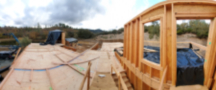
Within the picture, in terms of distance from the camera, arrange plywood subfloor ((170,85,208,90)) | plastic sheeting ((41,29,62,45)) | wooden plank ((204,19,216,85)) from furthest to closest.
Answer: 1. plastic sheeting ((41,29,62,45))
2. plywood subfloor ((170,85,208,90))
3. wooden plank ((204,19,216,85))

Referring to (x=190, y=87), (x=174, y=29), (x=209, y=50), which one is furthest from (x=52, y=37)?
(x=209, y=50)

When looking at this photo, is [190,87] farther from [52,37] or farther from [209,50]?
[52,37]

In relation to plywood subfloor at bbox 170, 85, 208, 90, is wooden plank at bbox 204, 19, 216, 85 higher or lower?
higher

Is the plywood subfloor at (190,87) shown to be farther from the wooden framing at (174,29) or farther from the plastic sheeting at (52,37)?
the plastic sheeting at (52,37)

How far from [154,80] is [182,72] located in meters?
0.90

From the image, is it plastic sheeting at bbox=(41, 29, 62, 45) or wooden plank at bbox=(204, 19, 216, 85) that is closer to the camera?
wooden plank at bbox=(204, 19, 216, 85)

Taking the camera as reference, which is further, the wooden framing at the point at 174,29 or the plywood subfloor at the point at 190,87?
the plywood subfloor at the point at 190,87

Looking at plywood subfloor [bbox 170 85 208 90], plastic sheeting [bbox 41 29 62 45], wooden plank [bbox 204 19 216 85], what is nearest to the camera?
wooden plank [bbox 204 19 216 85]

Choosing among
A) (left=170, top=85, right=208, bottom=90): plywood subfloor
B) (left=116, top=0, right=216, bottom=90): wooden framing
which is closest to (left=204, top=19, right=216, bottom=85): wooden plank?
(left=116, top=0, right=216, bottom=90): wooden framing

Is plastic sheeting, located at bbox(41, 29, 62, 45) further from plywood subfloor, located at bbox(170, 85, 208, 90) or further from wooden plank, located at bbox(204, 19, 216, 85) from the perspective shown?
wooden plank, located at bbox(204, 19, 216, 85)

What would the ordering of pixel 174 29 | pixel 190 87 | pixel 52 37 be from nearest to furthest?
1. pixel 174 29
2. pixel 190 87
3. pixel 52 37

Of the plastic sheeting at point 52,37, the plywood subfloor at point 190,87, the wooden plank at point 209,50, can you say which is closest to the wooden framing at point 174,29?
the wooden plank at point 209,50

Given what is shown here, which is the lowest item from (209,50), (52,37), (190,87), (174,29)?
(190,87)

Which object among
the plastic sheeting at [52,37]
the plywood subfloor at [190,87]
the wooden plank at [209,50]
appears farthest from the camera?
the plastic sheeting at [52,37]
